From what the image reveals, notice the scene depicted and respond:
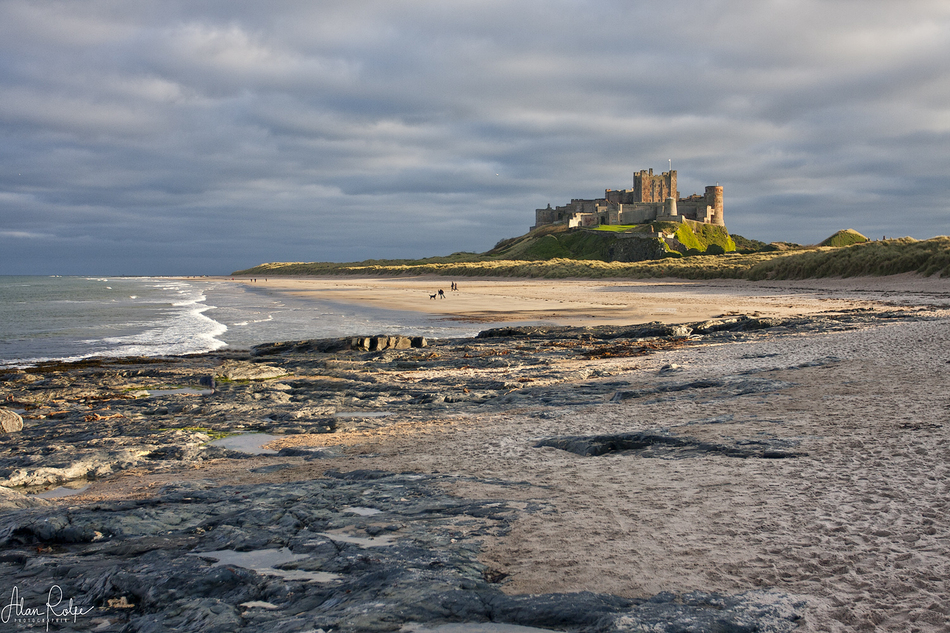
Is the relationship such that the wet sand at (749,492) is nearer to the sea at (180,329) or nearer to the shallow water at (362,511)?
the shallow water at (362,511)

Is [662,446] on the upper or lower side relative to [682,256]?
lower

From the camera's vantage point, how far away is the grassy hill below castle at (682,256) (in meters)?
34.9

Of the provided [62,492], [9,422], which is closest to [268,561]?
[62,492]

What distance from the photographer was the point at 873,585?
2750 millimetres

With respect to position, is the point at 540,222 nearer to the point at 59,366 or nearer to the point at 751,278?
the point at 751,278

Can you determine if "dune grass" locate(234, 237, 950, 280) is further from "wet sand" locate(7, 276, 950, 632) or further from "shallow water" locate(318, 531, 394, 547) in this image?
"shallow water" locate(318, 531, 394, 547)

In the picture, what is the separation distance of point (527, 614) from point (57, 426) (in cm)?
757

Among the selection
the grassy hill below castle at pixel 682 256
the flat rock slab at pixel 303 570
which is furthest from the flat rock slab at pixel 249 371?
the grassy hill below castle at pixel 682 256

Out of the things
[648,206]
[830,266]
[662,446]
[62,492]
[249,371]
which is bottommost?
[62,492]

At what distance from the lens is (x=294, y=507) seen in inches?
168

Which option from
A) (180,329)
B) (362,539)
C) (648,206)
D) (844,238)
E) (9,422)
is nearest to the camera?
(362,539)

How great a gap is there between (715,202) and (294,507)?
121 meters

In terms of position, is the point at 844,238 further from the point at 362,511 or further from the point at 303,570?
the point at 303,570

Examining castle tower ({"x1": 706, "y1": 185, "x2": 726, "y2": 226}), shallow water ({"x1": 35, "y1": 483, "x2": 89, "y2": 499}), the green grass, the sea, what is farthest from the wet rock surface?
castle tower ({"x1": 706, "y1": 185, "x2": 726, "y2": 226})
